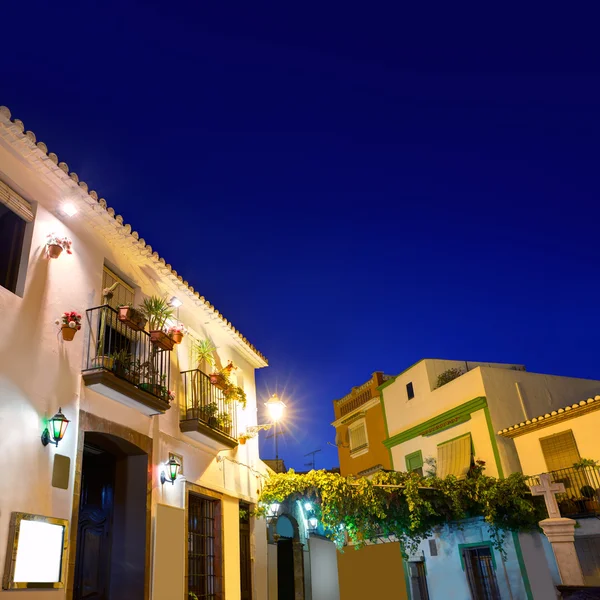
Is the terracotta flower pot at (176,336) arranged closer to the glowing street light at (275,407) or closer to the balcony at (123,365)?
the balcony at (123,365)

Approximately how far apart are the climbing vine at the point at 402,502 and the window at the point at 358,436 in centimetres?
960

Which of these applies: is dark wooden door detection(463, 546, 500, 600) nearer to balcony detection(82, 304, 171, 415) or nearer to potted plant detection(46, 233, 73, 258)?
balcony detection(82, 304, 171, 415)

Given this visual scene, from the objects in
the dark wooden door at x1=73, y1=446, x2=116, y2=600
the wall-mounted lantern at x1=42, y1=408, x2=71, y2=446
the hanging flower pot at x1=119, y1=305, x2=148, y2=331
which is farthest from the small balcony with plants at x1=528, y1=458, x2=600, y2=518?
the wall-mounted lantern at x1=42, y1=408, x2=71, y2=446

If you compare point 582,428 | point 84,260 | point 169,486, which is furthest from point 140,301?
point 582,428

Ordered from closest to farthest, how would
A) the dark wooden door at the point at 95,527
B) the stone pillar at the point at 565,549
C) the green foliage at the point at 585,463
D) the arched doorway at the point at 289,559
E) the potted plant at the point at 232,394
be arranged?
the dark wooden door at the point at 95,527 < the stone pillar at the point at 565,549 < the potted plant at the point at 232,394 < the green foliage at the point at 585,463 < the arched doorway at the point at 289,559

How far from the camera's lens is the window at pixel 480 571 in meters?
16.0

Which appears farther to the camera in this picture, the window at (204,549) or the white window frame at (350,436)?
the white window frame at (350,436)

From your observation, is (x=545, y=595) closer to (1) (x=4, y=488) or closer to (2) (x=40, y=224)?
(1) (x=4, y=488)

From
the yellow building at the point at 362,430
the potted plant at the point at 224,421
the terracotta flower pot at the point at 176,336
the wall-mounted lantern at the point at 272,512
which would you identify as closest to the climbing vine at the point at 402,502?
the wall-mounted lantern at the point at 272,512

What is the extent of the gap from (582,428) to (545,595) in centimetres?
463

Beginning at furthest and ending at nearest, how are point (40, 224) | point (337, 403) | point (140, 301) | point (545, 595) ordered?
point (337, 403) → point (545, 595) → point (140, 301) → point (40, 224)

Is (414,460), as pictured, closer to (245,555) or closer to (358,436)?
(358,436)

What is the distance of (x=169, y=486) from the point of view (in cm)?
993

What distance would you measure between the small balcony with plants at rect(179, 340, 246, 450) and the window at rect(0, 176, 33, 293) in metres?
4.28
